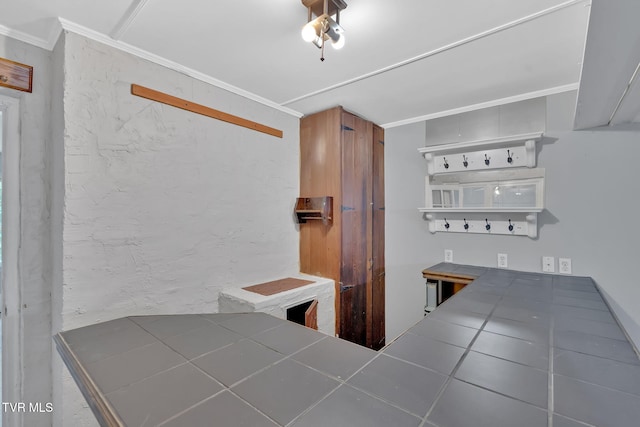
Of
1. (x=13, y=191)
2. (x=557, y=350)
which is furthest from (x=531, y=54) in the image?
(x=13, y=191)

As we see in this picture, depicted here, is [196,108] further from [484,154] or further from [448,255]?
[448,255]

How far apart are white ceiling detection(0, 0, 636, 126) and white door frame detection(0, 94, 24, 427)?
1.74 ft

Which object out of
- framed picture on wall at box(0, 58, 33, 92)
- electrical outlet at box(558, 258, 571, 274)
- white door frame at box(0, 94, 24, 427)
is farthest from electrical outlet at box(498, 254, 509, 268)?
framed picture on wall at box(0, 58, 33, 92)

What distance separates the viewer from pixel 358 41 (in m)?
1.59

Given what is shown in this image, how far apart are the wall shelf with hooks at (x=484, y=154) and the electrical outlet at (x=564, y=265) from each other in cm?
73

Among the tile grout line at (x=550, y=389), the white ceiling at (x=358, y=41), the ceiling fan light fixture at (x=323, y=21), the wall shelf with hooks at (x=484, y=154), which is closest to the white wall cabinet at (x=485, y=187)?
the wall shelf with hooks at (x=484, y=154)

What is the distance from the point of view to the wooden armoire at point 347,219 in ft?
8.18

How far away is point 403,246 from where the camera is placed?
289 centimetres

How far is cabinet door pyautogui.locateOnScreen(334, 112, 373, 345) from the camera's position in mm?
2525

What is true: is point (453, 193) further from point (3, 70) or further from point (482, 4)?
point (3, 70)

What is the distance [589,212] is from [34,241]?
3493mm

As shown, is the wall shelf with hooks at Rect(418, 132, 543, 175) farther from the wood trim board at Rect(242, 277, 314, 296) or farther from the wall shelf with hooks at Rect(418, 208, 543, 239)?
the wood trim board at Rect(242, 277, 314, 296)

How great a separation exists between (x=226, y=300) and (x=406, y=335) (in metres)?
1.45

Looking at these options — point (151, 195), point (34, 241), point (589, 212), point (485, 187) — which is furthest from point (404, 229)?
point (34, 241)
